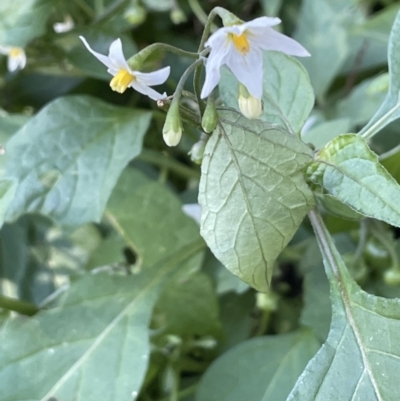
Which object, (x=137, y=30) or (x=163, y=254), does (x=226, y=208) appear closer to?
(x=163, y=254)

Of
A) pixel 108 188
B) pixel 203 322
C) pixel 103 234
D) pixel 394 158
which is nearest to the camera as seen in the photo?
pixel 394 158

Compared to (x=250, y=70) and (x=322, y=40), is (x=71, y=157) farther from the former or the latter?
(x=322, y=40)

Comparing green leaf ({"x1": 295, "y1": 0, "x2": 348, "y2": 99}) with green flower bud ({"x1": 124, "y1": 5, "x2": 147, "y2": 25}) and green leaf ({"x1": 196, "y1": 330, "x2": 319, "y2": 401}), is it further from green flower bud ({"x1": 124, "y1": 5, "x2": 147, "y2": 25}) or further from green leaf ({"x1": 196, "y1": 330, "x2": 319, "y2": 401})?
green leaf ({"x1": 196, "y1": 330, "x2": 319, "y2": 401})

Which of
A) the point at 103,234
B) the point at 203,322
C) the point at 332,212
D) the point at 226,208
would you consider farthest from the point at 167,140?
the point at 103,234

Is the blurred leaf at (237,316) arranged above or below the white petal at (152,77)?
below

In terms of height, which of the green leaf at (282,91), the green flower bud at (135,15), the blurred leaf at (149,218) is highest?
the green leaf at (282,91)

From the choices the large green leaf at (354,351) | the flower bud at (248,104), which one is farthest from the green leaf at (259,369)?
the flower bud at (248,104)

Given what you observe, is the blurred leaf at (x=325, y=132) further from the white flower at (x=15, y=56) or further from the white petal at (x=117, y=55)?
the white flower at (x=15, y=56)

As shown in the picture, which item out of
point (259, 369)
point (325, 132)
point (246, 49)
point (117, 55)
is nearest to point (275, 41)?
point (246, 49)
